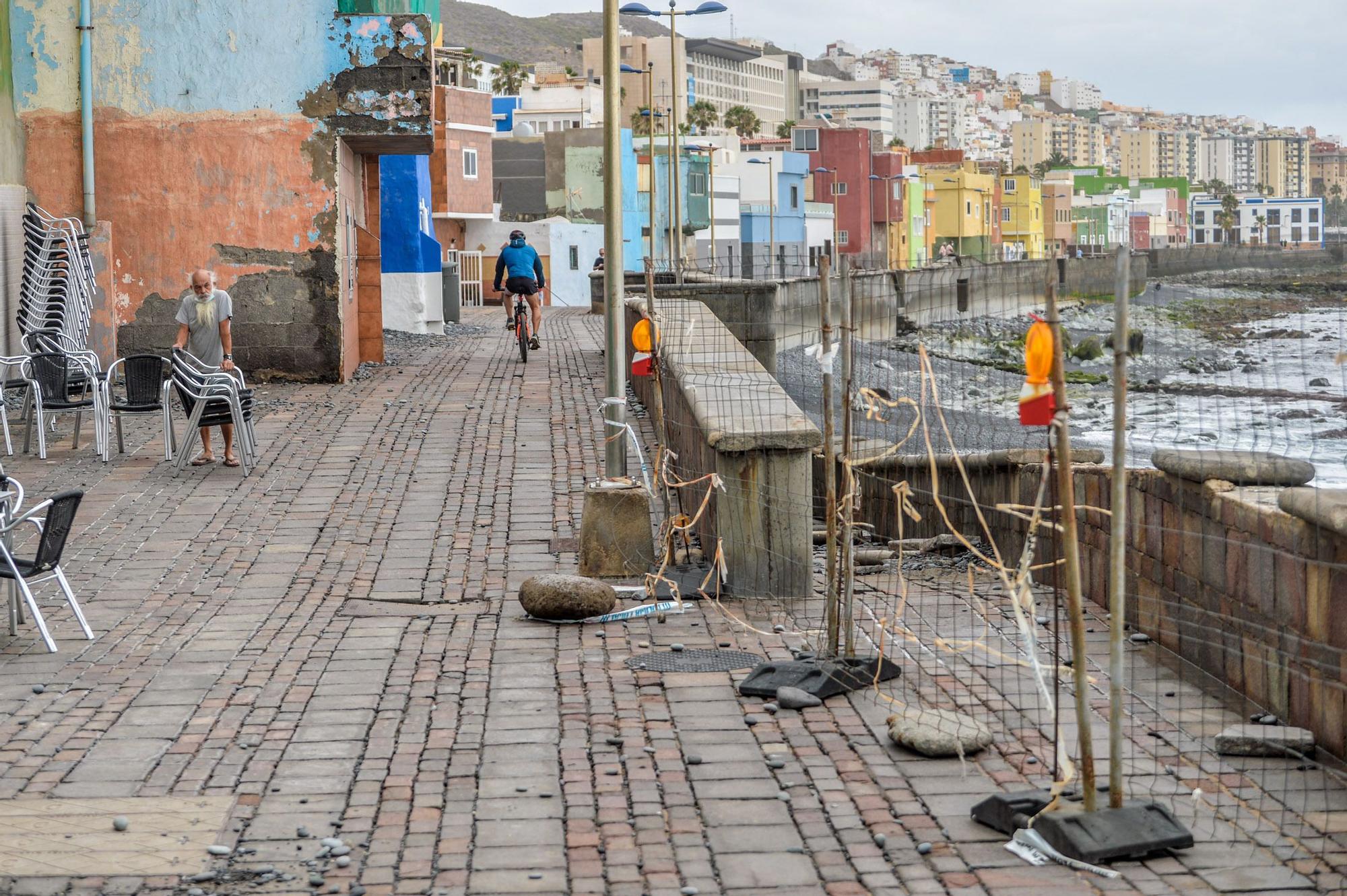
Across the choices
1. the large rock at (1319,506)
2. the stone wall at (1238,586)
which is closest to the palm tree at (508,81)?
the stone wall at (1238,586)

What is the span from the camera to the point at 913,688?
23.9 feet

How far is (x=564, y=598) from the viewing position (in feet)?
28.7

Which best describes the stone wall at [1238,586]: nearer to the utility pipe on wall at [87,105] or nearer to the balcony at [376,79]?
the balcony at [376,79]

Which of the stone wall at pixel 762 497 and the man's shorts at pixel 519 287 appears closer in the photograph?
the stone wall at pixel 762 497

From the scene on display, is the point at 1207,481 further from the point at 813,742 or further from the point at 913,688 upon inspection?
the point at 813,742

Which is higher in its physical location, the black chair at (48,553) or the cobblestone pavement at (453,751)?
the black chair at (48,553)

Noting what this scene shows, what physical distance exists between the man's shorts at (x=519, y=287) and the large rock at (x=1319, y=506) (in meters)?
17.0

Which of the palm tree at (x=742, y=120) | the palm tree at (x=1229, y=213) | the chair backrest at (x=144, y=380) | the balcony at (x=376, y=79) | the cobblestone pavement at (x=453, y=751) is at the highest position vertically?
the palm tree at (x=742, y=120)

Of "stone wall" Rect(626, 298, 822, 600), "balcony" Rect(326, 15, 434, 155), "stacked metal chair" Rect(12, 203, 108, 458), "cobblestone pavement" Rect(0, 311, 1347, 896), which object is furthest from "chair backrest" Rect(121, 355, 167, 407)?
"balcony" Rect(326, 15, 434, 155)

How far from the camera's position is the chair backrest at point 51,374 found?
47.3 feet

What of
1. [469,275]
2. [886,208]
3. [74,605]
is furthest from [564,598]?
[886,208]

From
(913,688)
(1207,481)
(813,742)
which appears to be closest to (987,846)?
(813,742)

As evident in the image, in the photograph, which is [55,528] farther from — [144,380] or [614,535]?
[144,380]

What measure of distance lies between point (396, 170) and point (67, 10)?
1049cm
